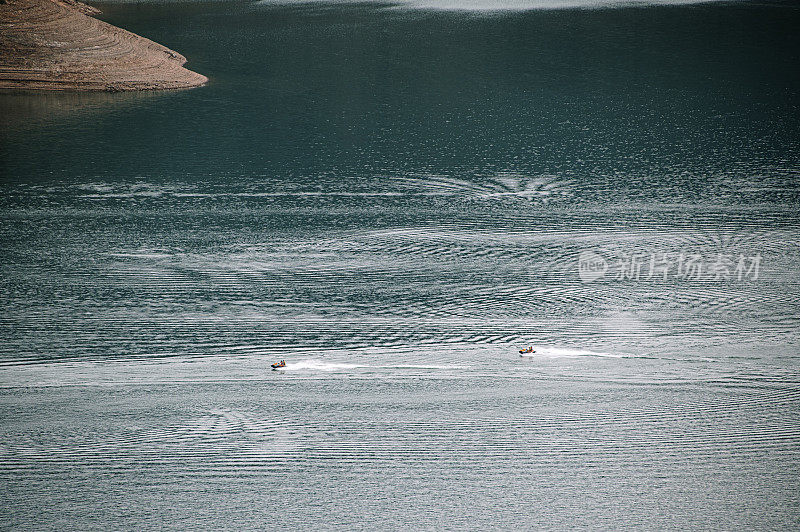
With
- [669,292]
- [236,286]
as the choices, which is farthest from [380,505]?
[669,292]

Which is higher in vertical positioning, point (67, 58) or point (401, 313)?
point (67, 58)

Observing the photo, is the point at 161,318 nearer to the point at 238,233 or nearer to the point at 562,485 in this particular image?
the point at 238,233

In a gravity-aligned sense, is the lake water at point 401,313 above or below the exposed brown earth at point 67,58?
below

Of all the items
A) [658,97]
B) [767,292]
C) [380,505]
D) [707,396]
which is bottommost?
[380,505]

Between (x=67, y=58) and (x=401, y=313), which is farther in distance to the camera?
(x=67, y=58)

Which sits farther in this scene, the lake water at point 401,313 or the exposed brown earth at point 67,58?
the exposed brown earth at point 67,58
